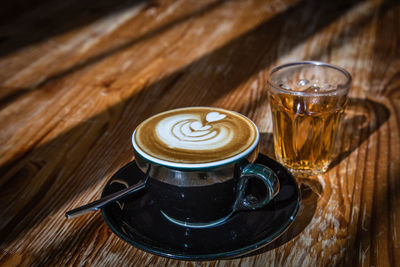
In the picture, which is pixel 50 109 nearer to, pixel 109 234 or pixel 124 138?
pixel 124 138

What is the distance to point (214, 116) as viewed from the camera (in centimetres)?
45

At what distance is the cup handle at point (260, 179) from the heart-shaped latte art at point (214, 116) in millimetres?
80

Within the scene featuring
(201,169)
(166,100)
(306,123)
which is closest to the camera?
(201,169)

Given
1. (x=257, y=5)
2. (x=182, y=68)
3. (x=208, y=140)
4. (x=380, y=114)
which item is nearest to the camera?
(x=208, y=140)

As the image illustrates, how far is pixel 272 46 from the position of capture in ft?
2.86

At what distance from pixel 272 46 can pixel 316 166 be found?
1.41ft

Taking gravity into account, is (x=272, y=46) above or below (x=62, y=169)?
below

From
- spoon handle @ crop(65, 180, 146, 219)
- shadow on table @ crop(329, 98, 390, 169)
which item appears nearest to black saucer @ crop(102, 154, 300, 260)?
spoon handle @ crop(65, 180, 146, 219)

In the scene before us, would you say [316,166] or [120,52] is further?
[120,52]

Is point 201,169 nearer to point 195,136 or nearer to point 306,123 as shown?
point 195,136

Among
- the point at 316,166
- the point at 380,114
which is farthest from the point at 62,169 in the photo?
the point at 380,114

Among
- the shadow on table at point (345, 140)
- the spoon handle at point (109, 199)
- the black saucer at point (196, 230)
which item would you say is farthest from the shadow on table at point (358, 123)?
the spoon handle at point (109, 199)

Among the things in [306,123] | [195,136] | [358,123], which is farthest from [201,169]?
[358,123]

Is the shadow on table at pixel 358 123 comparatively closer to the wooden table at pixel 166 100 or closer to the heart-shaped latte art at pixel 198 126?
the wooden table at pixel 166 100
